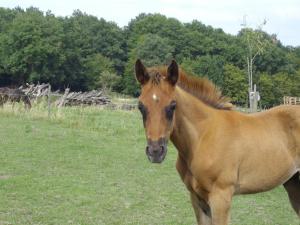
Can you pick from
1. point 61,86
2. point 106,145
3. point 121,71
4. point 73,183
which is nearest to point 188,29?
point 121,71

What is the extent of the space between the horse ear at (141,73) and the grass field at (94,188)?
106 inches

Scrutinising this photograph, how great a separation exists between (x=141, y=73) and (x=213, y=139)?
3.21 ft

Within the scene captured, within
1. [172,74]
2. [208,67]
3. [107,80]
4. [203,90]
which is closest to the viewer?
[172,74]

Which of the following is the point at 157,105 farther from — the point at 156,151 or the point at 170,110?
the point at 156,151

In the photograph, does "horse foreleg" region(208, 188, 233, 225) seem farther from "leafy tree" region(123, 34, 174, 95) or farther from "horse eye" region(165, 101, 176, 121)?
"leafy tree" region(123, 34, 174, 95)

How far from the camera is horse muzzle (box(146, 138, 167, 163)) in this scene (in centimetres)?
371

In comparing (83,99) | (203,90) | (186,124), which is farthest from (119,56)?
(186,124)

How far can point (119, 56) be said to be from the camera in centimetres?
6894

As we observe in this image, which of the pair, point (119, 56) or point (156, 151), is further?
point (119, 56)

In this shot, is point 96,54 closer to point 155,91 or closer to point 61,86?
point 61,86

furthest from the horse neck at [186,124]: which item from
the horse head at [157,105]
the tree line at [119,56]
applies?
the tree line at [119,56]

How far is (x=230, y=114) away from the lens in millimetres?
4719

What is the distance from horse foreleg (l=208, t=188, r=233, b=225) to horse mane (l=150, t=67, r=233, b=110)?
1.01 metres

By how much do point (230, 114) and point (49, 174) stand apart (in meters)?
5.22
